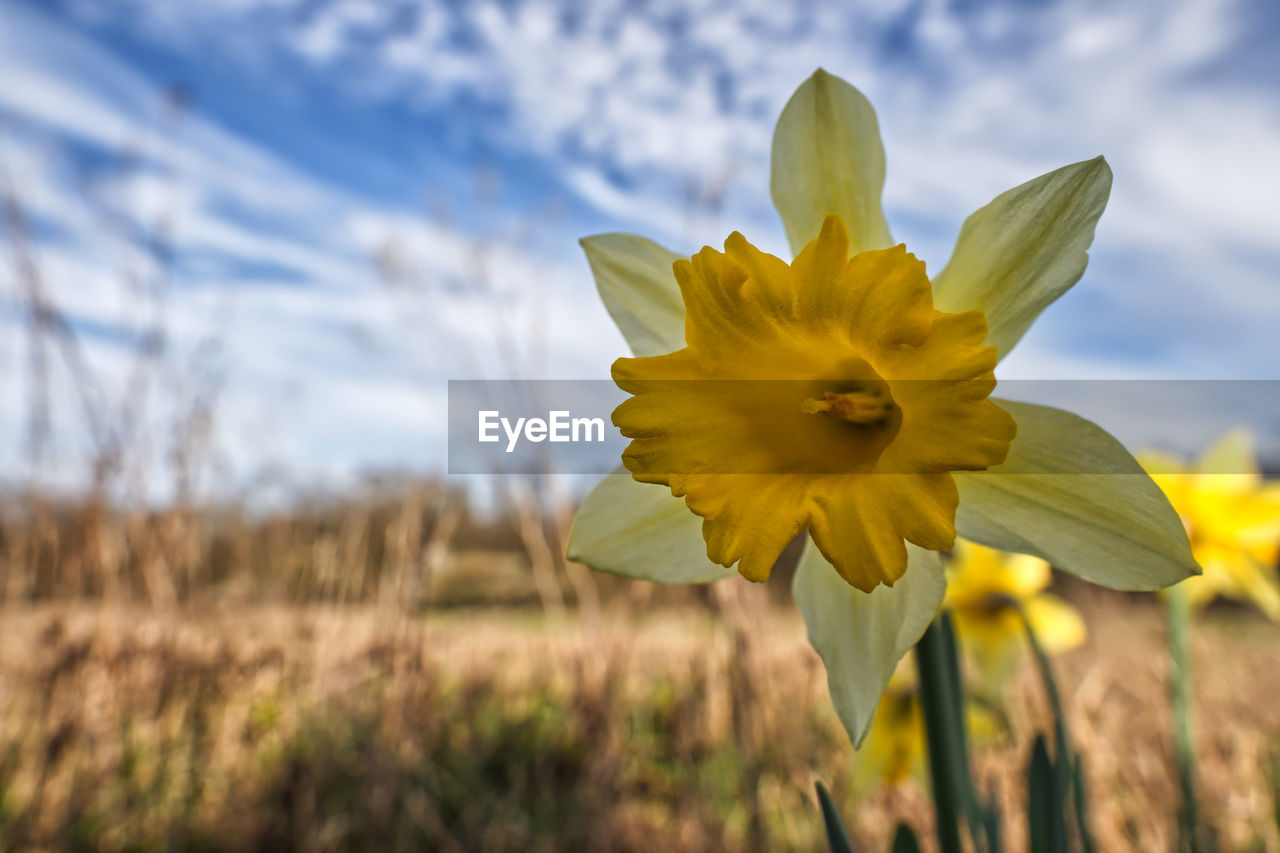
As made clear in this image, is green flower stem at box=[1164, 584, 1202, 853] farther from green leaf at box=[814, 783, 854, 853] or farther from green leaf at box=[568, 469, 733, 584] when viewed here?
green leaf at box=[568, 469, 733, 584]

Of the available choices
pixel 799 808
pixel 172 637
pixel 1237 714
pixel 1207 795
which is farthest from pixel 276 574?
pixel 1237 714

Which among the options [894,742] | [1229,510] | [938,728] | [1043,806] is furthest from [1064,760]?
[1229,510]

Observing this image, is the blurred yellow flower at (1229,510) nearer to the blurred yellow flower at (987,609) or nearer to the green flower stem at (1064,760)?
the blurred yellow flower at (987,609)

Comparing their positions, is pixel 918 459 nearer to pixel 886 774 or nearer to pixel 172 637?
pixel 886 774

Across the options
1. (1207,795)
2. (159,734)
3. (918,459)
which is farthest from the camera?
(159,734)

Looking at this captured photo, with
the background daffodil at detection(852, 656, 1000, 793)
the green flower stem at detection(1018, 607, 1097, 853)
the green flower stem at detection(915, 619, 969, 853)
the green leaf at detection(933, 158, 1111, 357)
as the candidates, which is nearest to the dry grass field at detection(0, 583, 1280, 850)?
the background daffodil at detection(852, 656, 1000, 793)

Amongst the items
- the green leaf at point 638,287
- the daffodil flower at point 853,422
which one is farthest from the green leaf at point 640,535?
the green leaf at point 638,287

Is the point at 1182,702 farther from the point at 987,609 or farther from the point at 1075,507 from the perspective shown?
the point at 1075,507
